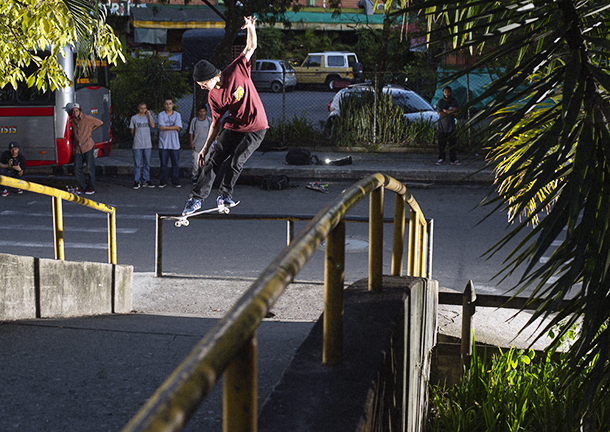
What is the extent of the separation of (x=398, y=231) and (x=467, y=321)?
6.09 feet

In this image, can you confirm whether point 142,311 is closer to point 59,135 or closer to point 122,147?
point 59,135

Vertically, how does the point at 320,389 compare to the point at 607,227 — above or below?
below

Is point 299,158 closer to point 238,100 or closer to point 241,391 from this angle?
point 238,100

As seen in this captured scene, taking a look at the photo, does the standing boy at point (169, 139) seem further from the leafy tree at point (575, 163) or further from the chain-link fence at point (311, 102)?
the leafy tree at point (575, 163)

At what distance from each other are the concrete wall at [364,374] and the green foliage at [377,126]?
1411cm

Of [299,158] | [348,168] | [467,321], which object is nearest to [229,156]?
[467,321]

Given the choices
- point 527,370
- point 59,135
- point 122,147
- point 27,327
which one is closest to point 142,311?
point 27,327

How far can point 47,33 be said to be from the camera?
590 centimetres

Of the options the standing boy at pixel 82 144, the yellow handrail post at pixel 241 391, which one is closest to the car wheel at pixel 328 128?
the standing boy at pixel 82 144

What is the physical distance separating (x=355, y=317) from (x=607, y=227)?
1.26m

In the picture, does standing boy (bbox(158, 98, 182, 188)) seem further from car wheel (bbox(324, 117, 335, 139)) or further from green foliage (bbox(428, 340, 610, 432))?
green foliage (bbox(428, 340, 610, 432))

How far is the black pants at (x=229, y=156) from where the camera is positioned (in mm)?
7871

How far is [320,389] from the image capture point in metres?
2.59

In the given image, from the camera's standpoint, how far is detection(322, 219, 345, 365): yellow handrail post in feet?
8.82
